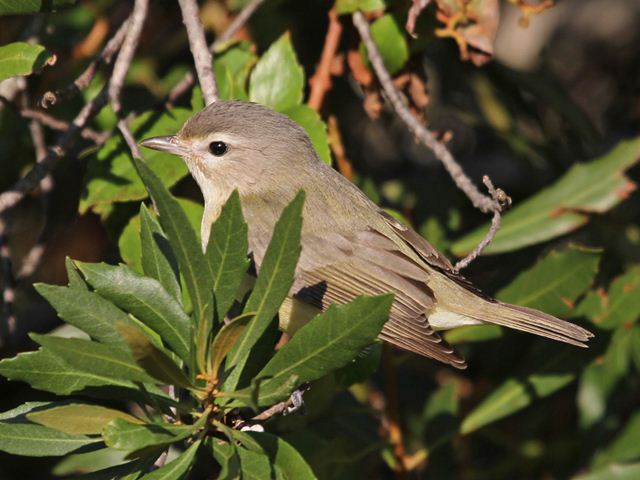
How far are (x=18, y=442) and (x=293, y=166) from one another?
201cm

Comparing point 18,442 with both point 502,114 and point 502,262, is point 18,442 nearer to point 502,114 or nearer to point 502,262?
point 502,262

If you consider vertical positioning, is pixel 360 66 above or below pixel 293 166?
above

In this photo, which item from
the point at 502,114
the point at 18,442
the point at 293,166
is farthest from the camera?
the point at 502,114

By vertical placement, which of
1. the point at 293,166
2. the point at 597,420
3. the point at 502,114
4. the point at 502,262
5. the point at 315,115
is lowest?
the point at 597,420

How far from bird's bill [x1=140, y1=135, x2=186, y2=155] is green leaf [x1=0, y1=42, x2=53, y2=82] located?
2.40ft

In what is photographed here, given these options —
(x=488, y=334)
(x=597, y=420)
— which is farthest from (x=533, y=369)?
(x=597, y=420)

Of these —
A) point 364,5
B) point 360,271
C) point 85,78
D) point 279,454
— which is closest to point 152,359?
point 279,454

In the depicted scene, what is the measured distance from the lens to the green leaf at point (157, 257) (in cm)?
288

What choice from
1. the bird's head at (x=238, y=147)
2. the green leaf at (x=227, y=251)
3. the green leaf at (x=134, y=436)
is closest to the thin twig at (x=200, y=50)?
the bird's head at (x=238, y=147)

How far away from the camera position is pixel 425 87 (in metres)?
4.27

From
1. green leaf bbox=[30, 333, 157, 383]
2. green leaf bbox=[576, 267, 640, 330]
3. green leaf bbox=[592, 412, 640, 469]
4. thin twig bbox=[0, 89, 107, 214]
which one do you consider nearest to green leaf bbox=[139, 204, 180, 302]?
green leaf bbox=[30, 333, 157, 383]

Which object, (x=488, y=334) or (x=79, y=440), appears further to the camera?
(x=488, y=334)

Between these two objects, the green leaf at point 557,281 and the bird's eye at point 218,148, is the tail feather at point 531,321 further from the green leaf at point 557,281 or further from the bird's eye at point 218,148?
the bird's eye at point 218,148

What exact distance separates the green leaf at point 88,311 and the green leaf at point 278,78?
5.76 ft
